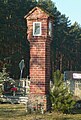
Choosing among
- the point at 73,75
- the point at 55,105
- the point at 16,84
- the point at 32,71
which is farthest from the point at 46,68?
the point at 73,75

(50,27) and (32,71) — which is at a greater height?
(50,27)

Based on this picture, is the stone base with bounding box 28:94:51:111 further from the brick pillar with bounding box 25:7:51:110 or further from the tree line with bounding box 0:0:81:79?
the tree line with bounding box 0:0:81:79

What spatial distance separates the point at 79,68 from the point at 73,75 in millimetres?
44054

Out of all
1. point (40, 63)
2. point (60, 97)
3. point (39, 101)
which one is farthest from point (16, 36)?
point (60, 97)

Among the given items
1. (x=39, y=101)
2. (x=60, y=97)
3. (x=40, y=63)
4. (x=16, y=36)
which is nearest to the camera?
(x=60, y=97)

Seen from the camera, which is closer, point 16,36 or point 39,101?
point 39,101

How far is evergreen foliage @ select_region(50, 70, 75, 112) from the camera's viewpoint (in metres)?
12.6

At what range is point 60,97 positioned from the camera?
12.7m

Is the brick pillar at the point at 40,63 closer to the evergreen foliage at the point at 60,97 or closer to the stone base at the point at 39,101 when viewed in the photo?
the stone base at the point at 39,101

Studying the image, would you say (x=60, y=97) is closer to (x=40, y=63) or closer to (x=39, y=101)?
(x=39, y=101)

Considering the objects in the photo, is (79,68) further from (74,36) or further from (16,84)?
(16,84)

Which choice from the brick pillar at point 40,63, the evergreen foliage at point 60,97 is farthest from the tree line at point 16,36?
the evergreen foliage at point 60,97

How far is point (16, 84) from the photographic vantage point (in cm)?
2516

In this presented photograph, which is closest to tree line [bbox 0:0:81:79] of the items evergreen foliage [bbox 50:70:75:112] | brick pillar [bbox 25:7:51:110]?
brick pillar [bbox 25:7:51:110]
